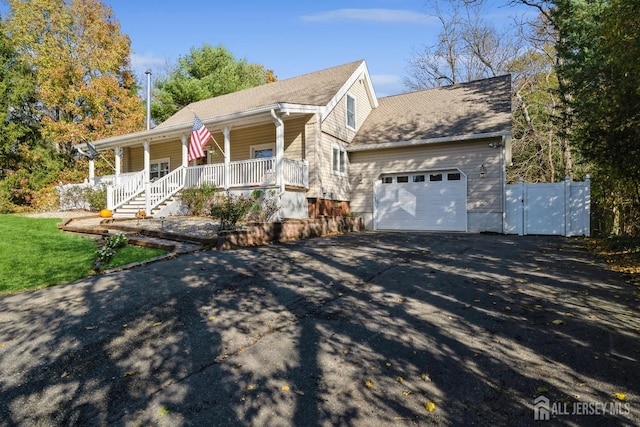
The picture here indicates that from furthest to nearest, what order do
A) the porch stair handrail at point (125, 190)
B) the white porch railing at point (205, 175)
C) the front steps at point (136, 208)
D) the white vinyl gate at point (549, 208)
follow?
the porch stair handrail at point (125, 190) → the front steps at point (136, 208) → the white porch railing at point (205, 175) → the white vinyl gate at point (549, 208)

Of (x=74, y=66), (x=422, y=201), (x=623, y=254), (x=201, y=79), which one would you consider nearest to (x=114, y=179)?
(x=74, y=66)

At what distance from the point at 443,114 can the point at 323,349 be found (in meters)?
13.8

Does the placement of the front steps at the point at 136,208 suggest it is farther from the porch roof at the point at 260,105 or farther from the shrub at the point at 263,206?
the shrub at the point at 263,206

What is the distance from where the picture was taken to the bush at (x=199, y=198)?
12.4 metres

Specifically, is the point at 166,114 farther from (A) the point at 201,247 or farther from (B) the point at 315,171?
(A) the point at 201,247

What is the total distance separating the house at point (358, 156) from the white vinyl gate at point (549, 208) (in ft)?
1.42

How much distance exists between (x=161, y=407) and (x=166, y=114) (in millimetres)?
28368

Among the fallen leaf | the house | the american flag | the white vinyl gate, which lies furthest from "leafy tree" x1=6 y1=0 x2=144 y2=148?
the fallen leaf

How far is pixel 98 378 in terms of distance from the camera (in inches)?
107

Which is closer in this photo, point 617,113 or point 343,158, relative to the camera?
point 617,113

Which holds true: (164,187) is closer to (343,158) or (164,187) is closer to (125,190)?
(125,190)

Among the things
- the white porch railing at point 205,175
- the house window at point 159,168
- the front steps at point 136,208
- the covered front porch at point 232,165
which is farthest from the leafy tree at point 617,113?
the house window at point 159,168

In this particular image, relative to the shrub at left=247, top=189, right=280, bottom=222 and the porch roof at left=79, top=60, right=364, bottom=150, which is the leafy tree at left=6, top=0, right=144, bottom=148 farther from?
the shrub at left=247, top=189, right=280, bottom=222

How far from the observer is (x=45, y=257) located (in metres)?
6.75
